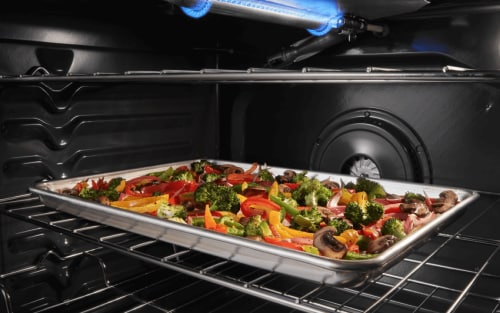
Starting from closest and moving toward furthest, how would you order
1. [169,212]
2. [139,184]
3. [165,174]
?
[169,212], [139,184], [165,174]

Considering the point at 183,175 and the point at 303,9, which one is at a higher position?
the point at 303,9

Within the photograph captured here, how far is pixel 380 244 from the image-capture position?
3.25 feet

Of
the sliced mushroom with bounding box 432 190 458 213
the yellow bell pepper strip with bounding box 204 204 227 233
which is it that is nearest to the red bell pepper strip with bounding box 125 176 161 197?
the yellow bell pepper strip with bounding box 204 204 227 233

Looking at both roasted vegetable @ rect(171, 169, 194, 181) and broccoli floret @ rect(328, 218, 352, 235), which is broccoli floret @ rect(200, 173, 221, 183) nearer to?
roasted vegetable @ rect(171, 169, 194, 181)

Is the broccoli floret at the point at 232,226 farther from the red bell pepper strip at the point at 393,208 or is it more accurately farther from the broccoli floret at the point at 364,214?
the red bell pepper strip at the point at 393,208

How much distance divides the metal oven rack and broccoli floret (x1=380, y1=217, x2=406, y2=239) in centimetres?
12

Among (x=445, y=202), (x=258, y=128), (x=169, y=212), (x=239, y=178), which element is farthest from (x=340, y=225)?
(x=258, y=128)

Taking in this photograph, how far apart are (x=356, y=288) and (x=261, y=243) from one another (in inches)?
24.1

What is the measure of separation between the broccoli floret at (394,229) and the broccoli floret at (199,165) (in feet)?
2.64

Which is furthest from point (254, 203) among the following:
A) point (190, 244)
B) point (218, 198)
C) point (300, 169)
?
point (300, 169)

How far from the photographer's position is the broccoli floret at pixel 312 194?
4.58 ft

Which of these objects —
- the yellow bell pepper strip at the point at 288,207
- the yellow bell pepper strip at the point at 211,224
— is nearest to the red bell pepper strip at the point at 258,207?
the yellow bell pepper strip at the point at 288,207

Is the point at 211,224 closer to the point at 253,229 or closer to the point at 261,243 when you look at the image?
the point at 253,229

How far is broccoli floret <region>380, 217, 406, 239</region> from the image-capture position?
1.11m
